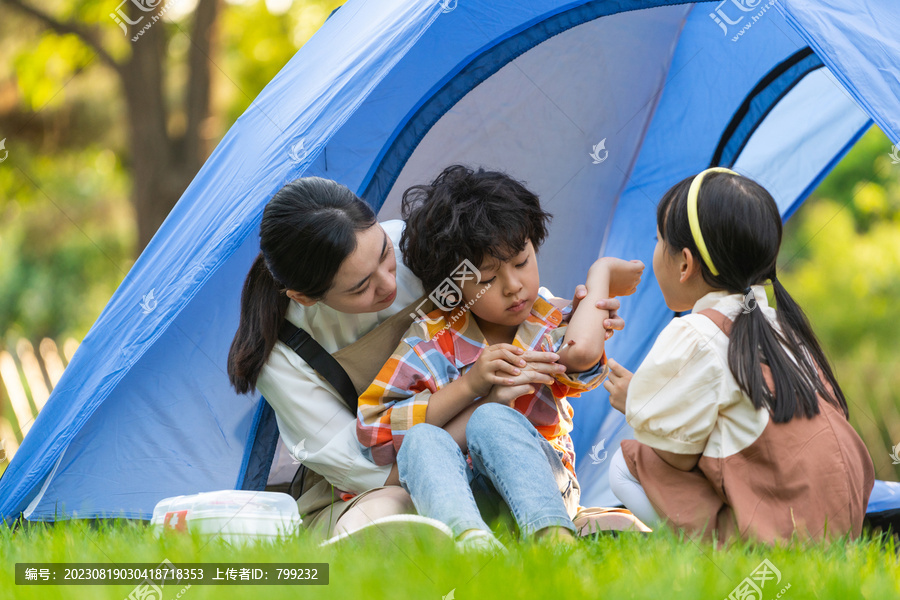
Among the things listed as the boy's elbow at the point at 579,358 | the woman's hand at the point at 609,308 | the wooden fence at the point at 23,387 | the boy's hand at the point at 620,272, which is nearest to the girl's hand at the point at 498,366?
the boy's elbow at the point at 579,358

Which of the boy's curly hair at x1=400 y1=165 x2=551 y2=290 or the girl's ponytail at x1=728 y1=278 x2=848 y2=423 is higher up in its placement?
the boy's curly hair at x1=400 y1=165 x2=551 y2=290

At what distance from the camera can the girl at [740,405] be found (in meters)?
1.29

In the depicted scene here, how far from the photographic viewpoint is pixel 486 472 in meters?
1.47

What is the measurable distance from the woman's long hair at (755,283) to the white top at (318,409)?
0.73 metres

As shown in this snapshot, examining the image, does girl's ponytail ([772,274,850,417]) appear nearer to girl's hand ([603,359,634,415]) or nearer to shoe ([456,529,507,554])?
girl's hand ([603,359,634,415])

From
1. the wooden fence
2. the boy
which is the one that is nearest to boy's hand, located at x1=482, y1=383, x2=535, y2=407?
the boy

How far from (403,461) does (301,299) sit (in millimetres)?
404

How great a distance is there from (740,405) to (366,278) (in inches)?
28.4

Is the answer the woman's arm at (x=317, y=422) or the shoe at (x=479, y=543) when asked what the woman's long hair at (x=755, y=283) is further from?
the woman's arm at (x=317, y=422)

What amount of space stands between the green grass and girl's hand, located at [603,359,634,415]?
0.25 meters

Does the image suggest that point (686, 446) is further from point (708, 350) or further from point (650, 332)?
point (650, 332)

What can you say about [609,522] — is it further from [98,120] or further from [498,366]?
[98,120]

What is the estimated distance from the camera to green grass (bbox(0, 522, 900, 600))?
100 centimetres

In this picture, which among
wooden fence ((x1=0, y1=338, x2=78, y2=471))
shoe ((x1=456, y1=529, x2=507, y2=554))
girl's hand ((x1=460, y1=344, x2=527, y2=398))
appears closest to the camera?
shoe ((x1=456, y1=529, x2=507, y2=554))
